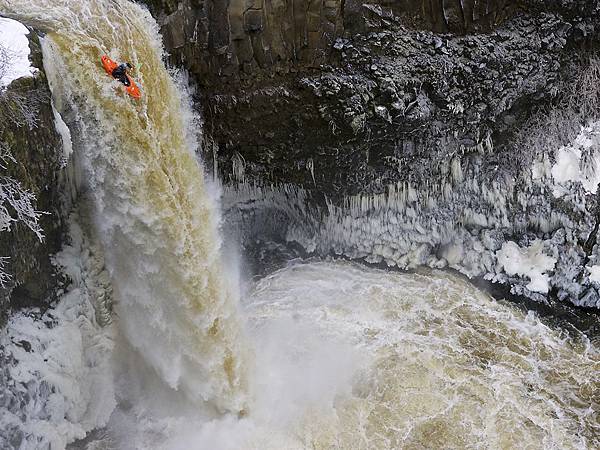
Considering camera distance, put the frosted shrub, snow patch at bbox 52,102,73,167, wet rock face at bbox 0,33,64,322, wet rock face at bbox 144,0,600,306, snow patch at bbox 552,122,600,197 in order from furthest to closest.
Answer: snow patch at bbox 552,122,600,197, wet rock face at bbox 144,0,600,306, snow patch at bbox 52,102,73,167, wet rock face at bbox 0,33,64,322, the frosted shrub

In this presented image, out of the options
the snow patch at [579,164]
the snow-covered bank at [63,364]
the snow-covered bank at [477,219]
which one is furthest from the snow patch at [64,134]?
the snow patch at [579,164]

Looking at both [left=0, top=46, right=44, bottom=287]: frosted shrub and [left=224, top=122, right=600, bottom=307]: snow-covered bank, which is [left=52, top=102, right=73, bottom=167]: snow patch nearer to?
[left=0, top=46, right=44, bottom=287]: frosted shrub

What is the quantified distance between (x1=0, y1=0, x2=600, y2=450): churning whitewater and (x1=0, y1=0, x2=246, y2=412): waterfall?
0.02 m

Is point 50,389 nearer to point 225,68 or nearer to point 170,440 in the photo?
→ point 170,440

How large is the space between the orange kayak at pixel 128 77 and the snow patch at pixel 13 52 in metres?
0.76

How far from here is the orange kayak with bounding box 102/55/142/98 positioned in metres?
5.92

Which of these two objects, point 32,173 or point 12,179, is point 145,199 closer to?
point 32,173

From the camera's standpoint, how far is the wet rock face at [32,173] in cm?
511

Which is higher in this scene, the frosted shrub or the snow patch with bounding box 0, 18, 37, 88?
the snow patch with bounding box 0, 18, 37, 88

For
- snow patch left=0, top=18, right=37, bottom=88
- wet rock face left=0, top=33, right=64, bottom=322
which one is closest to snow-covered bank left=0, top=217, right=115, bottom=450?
wet rock face left=0, top=33, right=64, bottom=322

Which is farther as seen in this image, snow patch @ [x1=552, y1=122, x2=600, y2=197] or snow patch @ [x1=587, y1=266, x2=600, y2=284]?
snow patch @ [x1=552, y1=122, x2=600, y2=197]

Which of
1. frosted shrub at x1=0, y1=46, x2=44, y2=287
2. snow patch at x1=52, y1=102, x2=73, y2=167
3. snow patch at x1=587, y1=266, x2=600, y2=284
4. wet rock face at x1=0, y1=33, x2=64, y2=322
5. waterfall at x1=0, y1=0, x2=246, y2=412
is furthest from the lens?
snow patch at x1=587, y1=266, x2=600, y2=284

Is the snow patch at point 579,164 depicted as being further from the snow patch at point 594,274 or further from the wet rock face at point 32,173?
the wet rock face at point 32,173

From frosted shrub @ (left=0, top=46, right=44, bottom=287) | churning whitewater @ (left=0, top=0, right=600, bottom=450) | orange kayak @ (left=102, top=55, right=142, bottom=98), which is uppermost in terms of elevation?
orange kayak @ (left=102, top=55, right=142, bottom=98)
